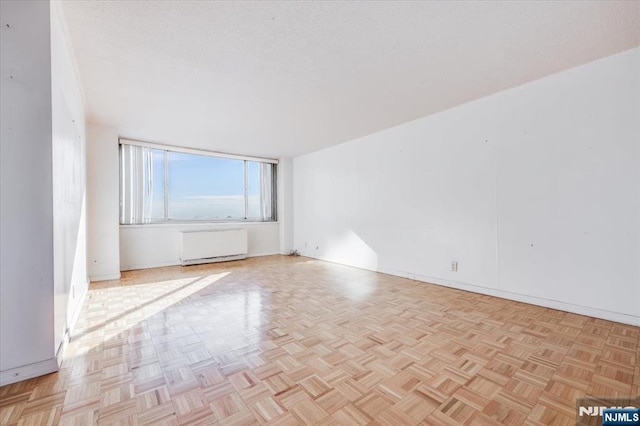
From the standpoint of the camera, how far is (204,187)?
20.1 ft

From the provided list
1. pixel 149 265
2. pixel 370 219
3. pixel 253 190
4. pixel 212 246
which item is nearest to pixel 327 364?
pixel 370 219

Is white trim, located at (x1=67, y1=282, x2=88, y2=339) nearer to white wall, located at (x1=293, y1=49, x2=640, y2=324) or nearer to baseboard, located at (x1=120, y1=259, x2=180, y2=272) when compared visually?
baseboard, located at (x1=120, y1=259, x2=180, y2=272)

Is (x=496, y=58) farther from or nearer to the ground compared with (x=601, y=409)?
farther from the ground

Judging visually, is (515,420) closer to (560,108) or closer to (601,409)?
(601,409)

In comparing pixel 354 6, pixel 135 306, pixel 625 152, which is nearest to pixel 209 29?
pixel 354 6

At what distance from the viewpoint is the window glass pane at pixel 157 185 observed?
5.40 metres

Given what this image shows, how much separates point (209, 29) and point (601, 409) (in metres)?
3.43

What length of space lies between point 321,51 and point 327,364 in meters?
2.52

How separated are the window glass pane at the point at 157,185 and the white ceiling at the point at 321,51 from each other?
154 cm

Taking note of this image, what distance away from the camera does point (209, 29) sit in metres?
2.12

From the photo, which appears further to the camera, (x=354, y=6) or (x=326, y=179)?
(x=326, y=179)

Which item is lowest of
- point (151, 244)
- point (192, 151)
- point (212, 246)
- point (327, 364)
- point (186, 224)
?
point (327, 364)

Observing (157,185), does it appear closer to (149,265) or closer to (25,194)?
(149,265)

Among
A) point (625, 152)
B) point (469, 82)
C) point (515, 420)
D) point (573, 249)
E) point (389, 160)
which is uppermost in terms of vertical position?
point (469, 82)
